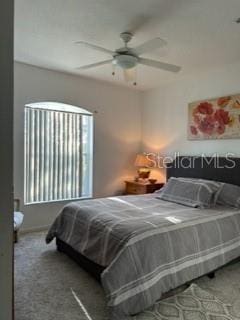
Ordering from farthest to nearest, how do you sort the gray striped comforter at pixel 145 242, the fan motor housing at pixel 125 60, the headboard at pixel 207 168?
the headboard at pixel 207 168, the fan motor housing at pixel 125 60, the gray striped comforter at pixel 145 242

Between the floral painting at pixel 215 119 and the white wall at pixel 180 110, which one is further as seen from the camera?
the white wall at pixel 180 110

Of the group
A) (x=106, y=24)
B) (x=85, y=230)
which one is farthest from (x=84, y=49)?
(x=85, y=230)

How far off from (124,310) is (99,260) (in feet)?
1.72

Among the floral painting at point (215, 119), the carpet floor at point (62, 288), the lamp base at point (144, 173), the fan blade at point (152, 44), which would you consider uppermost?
the fan blade at point (152, 44)

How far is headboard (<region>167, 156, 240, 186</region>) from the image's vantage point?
3.63 meters

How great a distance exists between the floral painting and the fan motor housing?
5.78ft

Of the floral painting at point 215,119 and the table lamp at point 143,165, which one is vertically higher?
the floral painting at point 215,119

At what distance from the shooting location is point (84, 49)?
3.26m

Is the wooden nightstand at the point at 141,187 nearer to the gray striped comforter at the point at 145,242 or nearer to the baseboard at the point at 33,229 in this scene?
the gray striped comforter at the point at 145,242

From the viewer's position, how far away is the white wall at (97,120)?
394 cm

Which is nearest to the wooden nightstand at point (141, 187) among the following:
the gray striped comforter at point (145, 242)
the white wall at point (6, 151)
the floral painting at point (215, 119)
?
the floral painting at point (215, 119)

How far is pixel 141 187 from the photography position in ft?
15.2

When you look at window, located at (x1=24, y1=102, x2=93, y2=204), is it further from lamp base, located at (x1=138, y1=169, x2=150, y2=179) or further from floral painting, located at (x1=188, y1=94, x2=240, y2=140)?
floral painting, located at (x1=188, y1=94, x2=240, y2=140)

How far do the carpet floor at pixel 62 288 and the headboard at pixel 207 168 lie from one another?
1.17 meters
